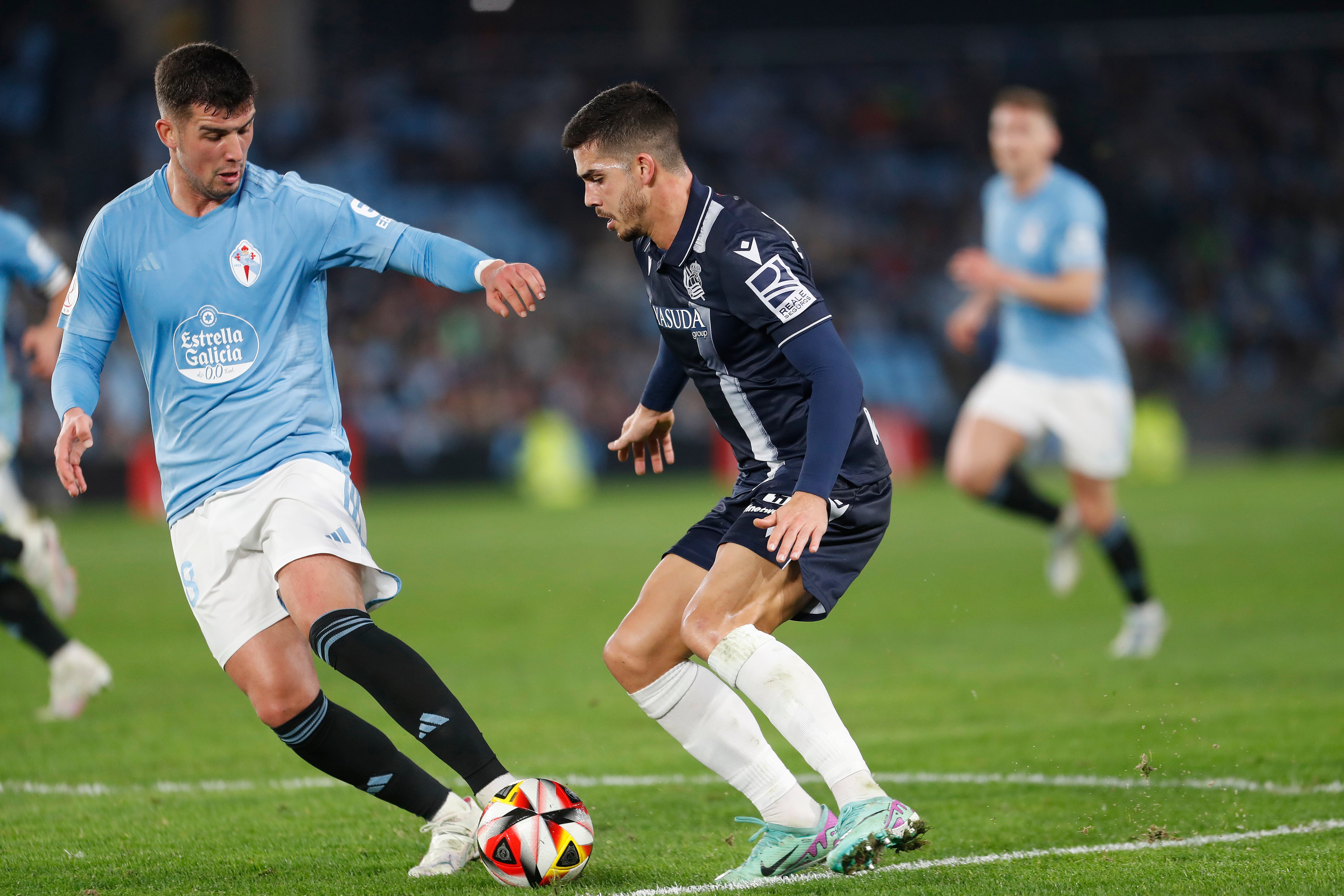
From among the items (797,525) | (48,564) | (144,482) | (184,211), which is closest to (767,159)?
(144,482)

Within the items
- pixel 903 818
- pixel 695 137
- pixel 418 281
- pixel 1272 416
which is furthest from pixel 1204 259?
pixel 903 818

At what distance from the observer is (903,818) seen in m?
3.68

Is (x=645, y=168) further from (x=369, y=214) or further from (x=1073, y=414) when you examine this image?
(x=1073, y=414)

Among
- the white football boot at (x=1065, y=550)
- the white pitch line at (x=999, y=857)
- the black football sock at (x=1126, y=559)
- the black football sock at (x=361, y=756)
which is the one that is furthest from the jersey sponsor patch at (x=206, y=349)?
the white football boot at (x=1065, y=550)

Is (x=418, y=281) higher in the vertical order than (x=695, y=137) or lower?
lower

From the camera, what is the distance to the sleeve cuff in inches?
162

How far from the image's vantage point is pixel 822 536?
3.99 m

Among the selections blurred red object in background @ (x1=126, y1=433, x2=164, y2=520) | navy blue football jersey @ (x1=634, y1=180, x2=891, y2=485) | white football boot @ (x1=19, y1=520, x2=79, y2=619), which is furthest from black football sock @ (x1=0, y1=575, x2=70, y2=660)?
blurred red object in background @ (x1=126, y1=433, x2=164, y2=520)

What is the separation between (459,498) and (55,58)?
391 inches

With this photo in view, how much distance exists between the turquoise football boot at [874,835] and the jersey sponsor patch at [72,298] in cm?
271

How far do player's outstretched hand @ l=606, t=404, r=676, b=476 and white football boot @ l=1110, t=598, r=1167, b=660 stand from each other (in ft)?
13.1

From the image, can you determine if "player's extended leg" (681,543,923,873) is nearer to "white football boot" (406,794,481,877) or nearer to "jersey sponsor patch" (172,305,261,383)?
"white football boot" (406,794,481,877)

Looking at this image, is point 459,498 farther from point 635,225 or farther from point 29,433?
point 635,225

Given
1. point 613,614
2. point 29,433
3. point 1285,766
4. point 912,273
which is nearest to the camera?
point 1285,766
